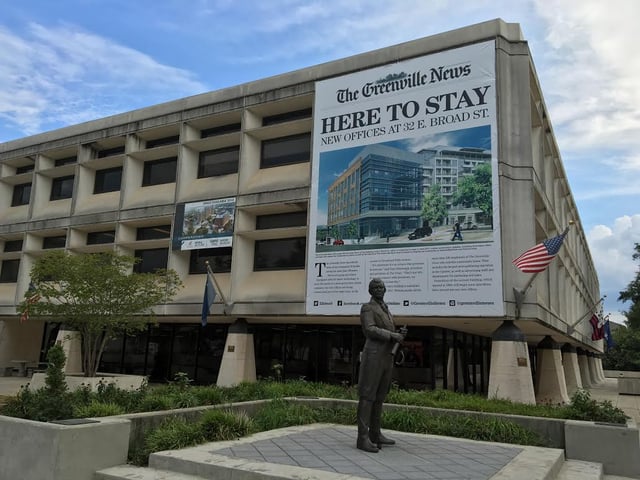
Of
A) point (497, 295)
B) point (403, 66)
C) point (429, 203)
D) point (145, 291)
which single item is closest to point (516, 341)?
point (497, 295)

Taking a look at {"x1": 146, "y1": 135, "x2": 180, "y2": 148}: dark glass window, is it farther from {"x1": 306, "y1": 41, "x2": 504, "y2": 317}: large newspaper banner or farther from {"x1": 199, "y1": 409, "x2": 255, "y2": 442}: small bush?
{"x1": 199, "y1": 409, "x2": 255, "y2": 442}: small bush

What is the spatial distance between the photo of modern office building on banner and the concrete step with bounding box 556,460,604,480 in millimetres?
7992

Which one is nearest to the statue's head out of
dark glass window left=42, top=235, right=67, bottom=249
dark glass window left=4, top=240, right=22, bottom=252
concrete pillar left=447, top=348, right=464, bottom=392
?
concrete pillar left=447, top=348, right=464, bottom=392

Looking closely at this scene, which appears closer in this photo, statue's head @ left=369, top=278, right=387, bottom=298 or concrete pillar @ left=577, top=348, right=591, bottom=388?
statue's head @ left=369, top=278, right=387, bottom=298

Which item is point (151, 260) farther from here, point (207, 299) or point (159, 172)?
point (207, 299)

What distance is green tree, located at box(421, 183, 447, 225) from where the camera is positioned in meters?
18.9

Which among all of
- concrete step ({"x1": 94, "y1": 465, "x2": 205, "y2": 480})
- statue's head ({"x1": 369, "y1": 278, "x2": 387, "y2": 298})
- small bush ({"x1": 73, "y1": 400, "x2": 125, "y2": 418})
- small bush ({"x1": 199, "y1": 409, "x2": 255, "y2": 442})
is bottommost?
concrete step ({"x1": 94, "y1": 465, "x2": 205, "y2": 480})

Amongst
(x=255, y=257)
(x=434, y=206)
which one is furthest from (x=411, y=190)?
(x=255, y=257)

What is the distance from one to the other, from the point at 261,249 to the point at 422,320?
8.09 meters

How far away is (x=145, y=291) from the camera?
20.5 metres

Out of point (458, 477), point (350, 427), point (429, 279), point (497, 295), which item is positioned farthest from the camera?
point (429, 279)

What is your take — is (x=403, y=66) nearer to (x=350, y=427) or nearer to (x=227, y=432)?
(x=350, y=427)

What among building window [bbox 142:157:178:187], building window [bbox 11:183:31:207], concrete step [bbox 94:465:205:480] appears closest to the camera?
concrete step [bbox 94:465:205:480]

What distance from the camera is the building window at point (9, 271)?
32.8 m
